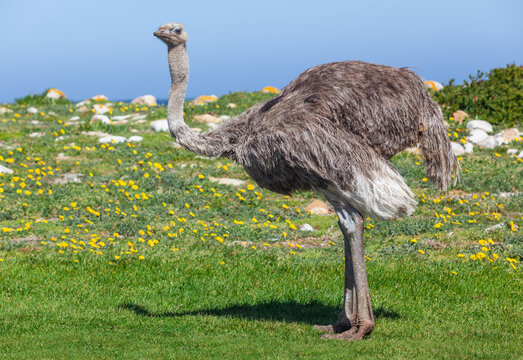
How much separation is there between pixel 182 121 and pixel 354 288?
2769 mm

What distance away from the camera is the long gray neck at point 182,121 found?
8789 mm

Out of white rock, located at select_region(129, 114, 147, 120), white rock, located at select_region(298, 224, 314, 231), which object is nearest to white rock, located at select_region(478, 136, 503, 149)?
white rock, located at select_region(298, 224, 314, 231)

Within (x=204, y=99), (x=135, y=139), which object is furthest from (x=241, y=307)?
(x=204, y=99)

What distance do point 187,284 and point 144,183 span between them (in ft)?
21.3

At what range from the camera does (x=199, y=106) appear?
24969 mm

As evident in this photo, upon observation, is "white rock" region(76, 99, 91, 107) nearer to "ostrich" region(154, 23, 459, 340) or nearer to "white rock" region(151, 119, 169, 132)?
"white rock" region(151, 119, 169, 132)

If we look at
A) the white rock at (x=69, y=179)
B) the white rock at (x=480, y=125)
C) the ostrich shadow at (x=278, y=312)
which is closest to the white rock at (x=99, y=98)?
the white rock at (x=69, y=179)

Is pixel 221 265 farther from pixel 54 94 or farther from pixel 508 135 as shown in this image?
pixel 54 94

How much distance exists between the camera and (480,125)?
858 inches

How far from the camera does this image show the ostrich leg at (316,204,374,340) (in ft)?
25.9

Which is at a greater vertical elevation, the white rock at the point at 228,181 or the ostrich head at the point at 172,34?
the ostrich head at the point at 172,34

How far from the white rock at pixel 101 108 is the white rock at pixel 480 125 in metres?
11.8

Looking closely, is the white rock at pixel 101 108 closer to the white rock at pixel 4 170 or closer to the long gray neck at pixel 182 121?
the white rock at pixel 4 170

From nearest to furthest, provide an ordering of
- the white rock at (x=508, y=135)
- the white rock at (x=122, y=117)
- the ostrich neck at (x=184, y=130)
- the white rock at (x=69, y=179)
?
the ostrich neck at (x=184, y=130)
the white rock at (x=69, y=179)
the white rock at (x=508, y=135)
the white rock at (x=122, y=117)
